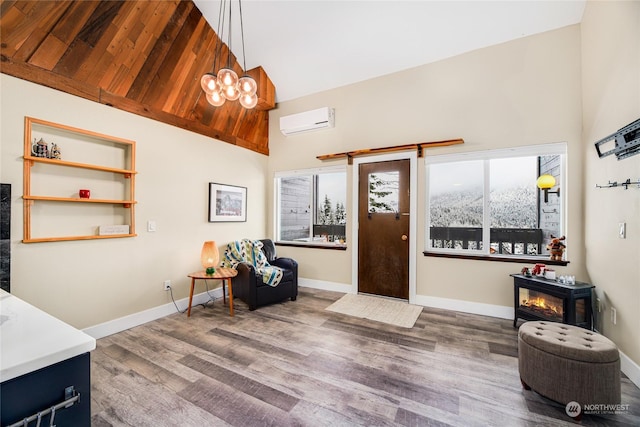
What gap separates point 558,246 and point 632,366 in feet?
4.37

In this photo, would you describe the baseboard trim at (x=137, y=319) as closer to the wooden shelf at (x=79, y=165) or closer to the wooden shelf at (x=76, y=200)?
the wooden shelf at (x=76, y=200)

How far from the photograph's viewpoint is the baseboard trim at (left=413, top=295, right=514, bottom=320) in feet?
11.2

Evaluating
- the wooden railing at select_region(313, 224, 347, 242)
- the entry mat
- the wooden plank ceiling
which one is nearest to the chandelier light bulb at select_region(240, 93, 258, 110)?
the wooden plank ceiling

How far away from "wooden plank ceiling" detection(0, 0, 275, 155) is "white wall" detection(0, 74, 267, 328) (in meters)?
0.15

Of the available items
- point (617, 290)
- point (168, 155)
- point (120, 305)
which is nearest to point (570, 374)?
point (617, 290)

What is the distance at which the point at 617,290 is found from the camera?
7.80 feet

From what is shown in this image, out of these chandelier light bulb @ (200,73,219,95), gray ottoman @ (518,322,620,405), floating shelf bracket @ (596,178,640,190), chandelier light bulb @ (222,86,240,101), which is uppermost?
chandelier light bulb @ (200,73,219,95)

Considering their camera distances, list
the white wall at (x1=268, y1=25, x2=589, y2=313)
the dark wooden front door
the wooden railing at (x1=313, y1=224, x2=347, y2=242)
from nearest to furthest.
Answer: the white wall at (x1=268, y1=25, x2=589, y2=313), the dark wooden front door, the wooden railing at (x1=313, y1=224, x2=347, y2=242)

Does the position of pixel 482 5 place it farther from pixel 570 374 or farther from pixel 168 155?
pixel 168 155

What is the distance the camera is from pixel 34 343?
2.76 feet

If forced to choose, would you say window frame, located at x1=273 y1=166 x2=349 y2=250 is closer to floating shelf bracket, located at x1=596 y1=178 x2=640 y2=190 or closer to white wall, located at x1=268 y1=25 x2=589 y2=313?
white wall, located at x1=268 y1=25 x2=589 y2=313

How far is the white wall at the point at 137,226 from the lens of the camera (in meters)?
2.38

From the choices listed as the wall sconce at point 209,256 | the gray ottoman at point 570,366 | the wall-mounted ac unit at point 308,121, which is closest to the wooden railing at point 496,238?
the gray ottoman at point 570,366

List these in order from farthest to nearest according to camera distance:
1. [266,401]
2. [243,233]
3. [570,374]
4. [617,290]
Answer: [243,233], [617,290], [266,401], [570,374]
